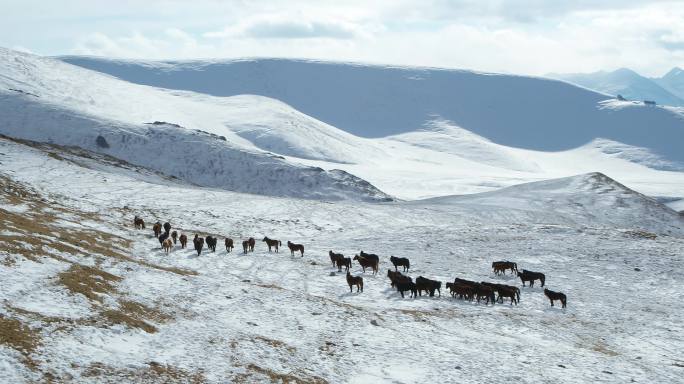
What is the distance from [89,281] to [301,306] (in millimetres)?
7959

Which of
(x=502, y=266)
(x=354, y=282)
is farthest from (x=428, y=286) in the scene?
(x=502, y=266)

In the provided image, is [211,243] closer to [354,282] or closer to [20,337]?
[354,282]

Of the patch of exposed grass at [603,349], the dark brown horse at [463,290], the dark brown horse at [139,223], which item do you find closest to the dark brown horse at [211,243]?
the dark brown horse at [139,223]

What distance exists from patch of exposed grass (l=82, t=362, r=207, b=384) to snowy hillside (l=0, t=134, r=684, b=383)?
5 cm

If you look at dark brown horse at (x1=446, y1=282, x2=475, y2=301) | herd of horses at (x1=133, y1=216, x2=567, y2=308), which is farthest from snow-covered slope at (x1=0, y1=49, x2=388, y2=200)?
dark brown horse at (x1=446, y1=282, x2=475, y2=301)

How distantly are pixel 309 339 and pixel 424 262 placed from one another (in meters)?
20.5

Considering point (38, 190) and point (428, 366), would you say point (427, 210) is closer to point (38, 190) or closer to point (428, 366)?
point (38, 190)

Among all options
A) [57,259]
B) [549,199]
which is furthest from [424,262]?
[549,199]

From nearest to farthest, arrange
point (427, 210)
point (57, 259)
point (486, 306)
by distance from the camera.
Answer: point (57, 259), point (486, 306), point (427, 210)

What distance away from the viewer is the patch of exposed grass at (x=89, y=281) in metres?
22.1

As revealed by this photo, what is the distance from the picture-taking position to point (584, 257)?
46.2 m

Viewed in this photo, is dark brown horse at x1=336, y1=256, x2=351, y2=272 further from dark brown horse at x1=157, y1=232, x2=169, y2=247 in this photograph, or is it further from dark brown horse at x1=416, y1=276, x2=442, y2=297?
dark brown horse at x1=157, y1=232, x2=169, y2=247

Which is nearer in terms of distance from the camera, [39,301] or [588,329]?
[39,301]

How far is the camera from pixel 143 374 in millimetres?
17406
